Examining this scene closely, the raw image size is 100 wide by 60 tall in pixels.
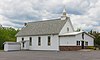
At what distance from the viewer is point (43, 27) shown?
190ft

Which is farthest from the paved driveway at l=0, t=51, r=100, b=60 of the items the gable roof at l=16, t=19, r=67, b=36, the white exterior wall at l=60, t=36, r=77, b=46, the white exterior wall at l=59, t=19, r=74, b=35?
the white exterior wall at l=59, t=19, r=74, b=35

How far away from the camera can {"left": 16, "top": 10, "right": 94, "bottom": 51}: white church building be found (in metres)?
51.5

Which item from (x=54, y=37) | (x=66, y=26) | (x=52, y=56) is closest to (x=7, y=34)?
(x=54, y=37)

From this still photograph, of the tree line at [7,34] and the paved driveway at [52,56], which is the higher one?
the tree line at [7,34]

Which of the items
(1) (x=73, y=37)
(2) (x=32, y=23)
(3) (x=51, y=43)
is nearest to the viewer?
(1) (x=73, y=37)

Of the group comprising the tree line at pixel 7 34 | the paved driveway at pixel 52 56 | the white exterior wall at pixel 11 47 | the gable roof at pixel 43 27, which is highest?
the gable roof at pixel 43 27

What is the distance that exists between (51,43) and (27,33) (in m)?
8.85

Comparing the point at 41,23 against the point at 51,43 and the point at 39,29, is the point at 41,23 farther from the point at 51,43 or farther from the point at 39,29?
the point at 51,43

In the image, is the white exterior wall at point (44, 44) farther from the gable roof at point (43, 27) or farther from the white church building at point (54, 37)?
the gable roof at point (43, 27)

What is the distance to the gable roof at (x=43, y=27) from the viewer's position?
54188 millimetres

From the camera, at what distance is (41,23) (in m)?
60.2

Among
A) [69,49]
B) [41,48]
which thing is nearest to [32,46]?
[41,48]

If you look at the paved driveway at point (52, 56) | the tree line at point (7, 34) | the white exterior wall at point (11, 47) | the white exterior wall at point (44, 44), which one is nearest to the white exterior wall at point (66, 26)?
Result: the white exterior wall at point (44, 44)

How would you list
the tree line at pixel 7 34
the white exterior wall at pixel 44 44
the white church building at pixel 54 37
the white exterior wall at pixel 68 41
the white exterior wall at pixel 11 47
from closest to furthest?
the white exterior wall at pixel 68 41 → the white church building at pixel 54 37 → the white exterior wall at pixel 44 44 → the white exterior wall at pixel 11 47 → the tree line at pixel 7 34
